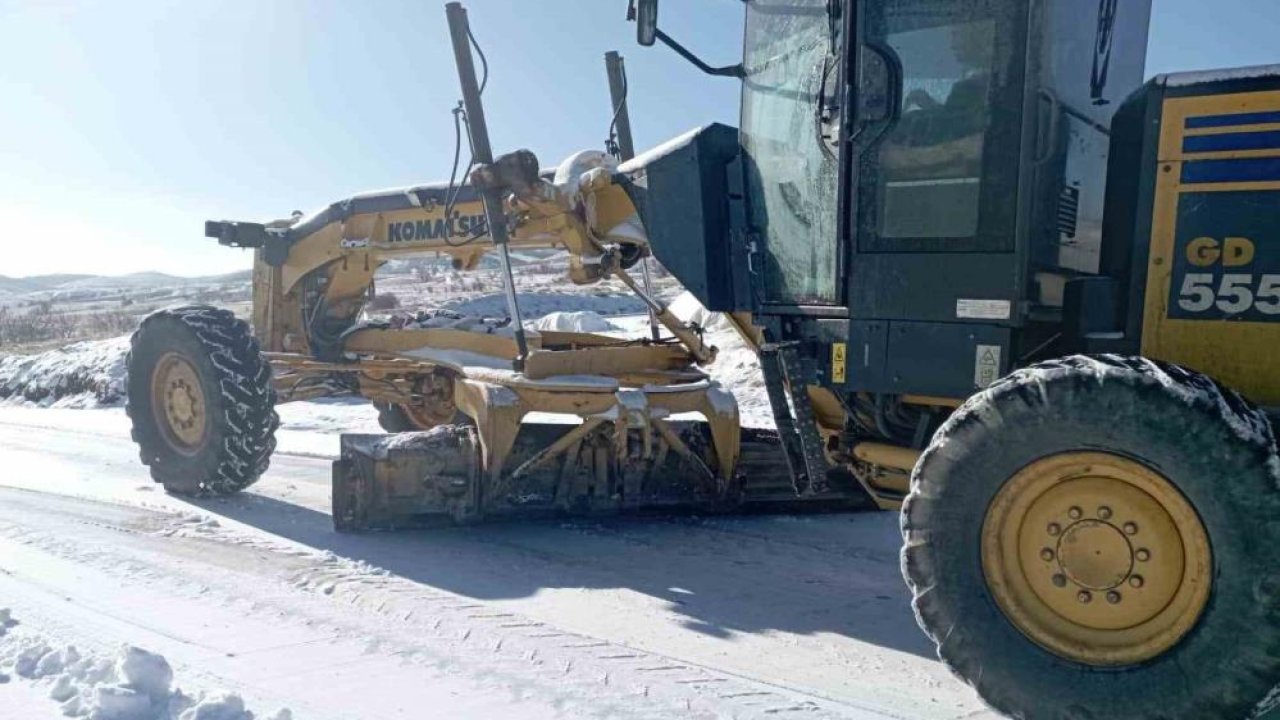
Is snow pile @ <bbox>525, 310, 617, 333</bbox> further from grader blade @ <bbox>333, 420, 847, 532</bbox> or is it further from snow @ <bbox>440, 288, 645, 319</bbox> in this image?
grader blade @ <bbox>333, 420, 847, 532</bbox>

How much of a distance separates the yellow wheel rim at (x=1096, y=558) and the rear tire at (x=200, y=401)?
5091mm

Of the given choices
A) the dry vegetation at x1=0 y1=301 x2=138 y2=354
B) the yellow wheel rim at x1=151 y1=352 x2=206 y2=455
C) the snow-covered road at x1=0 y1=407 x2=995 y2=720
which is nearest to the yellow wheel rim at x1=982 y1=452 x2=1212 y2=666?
the snow-covered road at x1=0 y1=407 x2=995 y2=720

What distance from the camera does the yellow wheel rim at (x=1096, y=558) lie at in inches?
117

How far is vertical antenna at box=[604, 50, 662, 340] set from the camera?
6.48 meters

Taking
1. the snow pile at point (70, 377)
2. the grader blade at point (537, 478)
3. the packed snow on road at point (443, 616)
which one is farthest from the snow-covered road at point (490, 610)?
the snow pile at point (70, 377)

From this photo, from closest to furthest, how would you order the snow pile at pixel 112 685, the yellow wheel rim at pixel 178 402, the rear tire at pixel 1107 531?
the rear tire at pixel 1107 531, the snow pile at pixel 112 685, the yellow wheel rim at pixel 178 402

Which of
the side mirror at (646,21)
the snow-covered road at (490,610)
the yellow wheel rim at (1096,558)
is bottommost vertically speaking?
the snow-covered road at (490,610)

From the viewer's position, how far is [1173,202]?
351 cm

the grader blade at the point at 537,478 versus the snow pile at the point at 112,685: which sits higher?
the grader blade at the point at 537,478

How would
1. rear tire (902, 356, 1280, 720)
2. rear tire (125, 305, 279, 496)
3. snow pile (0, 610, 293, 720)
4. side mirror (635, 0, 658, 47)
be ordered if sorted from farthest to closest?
rear tire (125, 305, 279, 496) < side mirror (635, 0, 658, 47) < snow pile (0, 610, 293, 720) < rear tire (902, 356, 1280, 720)

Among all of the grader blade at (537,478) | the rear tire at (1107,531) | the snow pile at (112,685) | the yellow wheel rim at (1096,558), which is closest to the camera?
the rear tire at (1107,531)

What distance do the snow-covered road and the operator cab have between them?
1.16 meters

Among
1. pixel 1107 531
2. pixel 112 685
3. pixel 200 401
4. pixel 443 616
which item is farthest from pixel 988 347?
pixel 200 401

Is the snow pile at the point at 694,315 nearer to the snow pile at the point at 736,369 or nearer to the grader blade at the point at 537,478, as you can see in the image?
the snow pile at the point at 736,369
